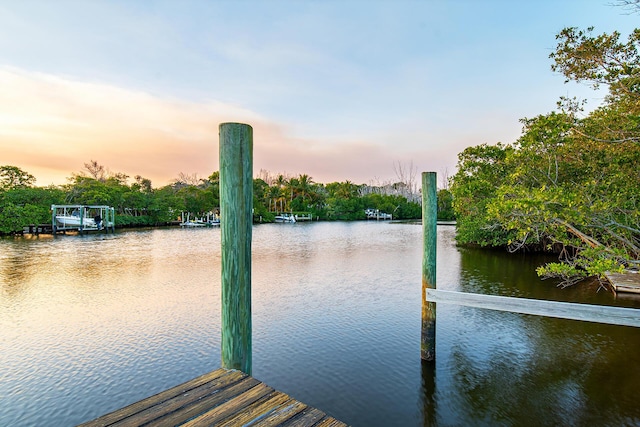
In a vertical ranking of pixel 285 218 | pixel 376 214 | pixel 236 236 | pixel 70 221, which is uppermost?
pixel 376 214

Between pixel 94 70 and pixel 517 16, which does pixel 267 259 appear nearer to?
pixel 94 70

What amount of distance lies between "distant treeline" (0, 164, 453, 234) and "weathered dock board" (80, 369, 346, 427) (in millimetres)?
34879

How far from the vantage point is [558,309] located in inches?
137

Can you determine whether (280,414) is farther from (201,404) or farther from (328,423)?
(201,404)

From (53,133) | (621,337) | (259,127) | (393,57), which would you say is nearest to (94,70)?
(53,133)

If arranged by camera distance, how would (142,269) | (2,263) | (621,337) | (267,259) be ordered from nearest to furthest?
(621,337)
(142,269)
(2,263)
(267,259)

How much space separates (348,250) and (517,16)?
1337 cm

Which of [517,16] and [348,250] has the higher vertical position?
[517,16]

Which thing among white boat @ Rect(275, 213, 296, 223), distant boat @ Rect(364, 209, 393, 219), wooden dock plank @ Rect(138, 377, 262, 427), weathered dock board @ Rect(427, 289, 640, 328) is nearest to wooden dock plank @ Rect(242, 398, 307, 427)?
wooden dock plank @ Rect(138, 377, 262, 427)

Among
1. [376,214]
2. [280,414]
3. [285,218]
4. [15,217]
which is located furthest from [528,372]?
[376,214]

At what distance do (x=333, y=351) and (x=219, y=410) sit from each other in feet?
13.4

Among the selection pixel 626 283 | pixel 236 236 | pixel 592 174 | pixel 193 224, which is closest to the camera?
pixel 236 236

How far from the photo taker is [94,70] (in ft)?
45.9

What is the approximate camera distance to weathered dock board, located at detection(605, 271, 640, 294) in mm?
8430
